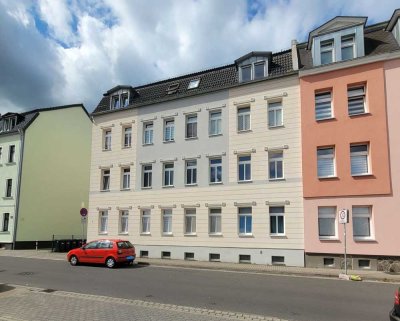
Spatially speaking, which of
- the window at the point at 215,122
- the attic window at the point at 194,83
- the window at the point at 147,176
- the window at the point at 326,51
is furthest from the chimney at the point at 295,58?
the window at the point at 147,176

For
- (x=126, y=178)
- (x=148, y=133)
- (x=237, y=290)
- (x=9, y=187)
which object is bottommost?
(x=237, y=290)

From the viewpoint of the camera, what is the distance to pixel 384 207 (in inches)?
718

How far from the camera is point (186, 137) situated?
81.9ft

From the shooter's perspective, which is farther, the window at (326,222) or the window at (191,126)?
the window at (191,126)

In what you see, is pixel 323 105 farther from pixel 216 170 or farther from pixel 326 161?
pixel 216 170

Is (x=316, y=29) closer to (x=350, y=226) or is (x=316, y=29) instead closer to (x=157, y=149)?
(x=350, y=226)

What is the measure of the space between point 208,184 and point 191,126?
4266 mm

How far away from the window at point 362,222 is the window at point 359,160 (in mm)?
1835

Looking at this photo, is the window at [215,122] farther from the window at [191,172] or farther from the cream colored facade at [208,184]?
the window at [191,172]

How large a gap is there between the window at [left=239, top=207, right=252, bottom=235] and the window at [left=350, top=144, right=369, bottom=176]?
6.21m

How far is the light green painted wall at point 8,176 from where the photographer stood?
1302 inches

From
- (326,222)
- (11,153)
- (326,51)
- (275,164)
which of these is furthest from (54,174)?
(326,51)

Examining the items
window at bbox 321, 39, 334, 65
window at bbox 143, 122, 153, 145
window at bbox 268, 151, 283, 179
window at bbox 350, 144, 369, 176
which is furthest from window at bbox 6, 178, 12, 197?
window at bbox 350, 144, 369, 176

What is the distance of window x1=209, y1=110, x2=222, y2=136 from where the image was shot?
23967 millimetres
